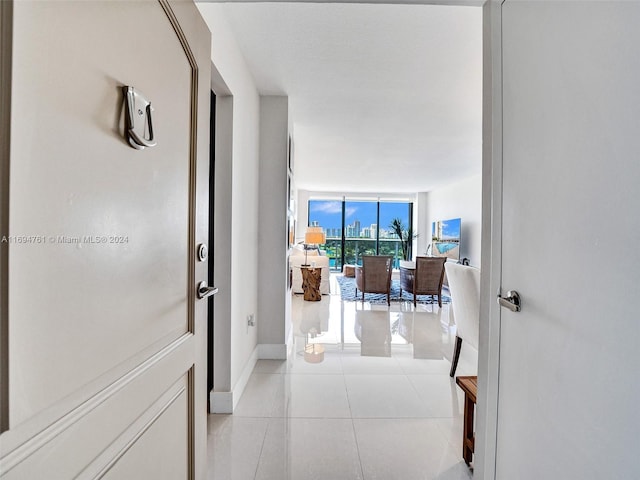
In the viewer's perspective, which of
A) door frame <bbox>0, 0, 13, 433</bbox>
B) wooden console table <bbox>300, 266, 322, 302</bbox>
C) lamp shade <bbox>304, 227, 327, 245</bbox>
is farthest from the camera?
lamp shade <bbox>304, 227, 327, 245</bbox>

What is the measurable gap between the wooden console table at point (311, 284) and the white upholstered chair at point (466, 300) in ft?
10.1

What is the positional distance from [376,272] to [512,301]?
4.37m

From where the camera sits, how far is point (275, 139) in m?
2.88

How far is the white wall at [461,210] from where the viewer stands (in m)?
6.52

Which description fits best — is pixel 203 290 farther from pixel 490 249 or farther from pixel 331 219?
pixel 331 219

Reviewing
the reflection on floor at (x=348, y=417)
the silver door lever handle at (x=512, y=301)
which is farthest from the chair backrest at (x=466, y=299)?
the silver door lever handle at (x=512, y=301)

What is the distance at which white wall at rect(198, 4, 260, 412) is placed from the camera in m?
1.95

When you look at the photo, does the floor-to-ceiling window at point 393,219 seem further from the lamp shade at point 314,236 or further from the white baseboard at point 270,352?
the white baseboard at point 270,352

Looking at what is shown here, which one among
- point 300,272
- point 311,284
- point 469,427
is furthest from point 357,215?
point 469,427

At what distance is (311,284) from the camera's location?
5.48m

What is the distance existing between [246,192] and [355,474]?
1942mm

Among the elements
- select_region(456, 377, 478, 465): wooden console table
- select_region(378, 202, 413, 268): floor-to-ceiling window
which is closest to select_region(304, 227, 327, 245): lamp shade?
select_region(456, 377, 478, 465): wooden console table

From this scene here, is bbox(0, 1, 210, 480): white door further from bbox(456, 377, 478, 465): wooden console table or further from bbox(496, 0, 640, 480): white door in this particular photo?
bbox(456, 377, 478, 465): wooden console table

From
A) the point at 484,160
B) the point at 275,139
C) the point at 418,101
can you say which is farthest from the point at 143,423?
the point at 418,101
